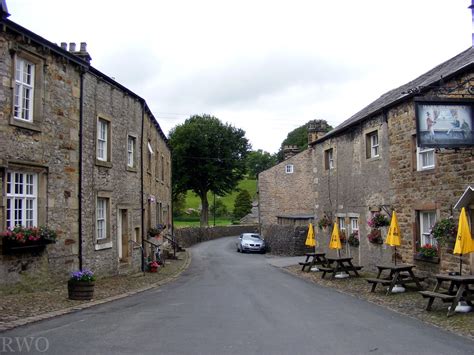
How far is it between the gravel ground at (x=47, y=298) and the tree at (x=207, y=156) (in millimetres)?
41072

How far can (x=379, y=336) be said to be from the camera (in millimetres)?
8469

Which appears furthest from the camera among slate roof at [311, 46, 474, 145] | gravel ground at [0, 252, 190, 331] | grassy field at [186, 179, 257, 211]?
grassy field at [186, 179, 257, 211]

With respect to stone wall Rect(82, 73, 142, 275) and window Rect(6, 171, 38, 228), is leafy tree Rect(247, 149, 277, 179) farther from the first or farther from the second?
window Rect(6, 171, 38, 228)

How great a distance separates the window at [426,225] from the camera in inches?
593

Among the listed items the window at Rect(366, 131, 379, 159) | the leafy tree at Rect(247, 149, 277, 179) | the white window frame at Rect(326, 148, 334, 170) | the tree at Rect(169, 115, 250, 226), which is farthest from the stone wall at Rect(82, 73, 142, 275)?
the leafy tree at Rect(247, 149, 277, 179)

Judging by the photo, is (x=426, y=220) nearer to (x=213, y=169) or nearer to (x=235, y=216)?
(x=213, y=169)

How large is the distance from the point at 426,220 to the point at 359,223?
5121mm

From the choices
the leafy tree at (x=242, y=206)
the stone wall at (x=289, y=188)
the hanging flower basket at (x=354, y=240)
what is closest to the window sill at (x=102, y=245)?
the hanging flower basket at (x=354, y=240)

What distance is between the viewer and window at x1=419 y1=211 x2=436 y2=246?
49.4 feet

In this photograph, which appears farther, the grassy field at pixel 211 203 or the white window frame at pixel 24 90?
the grassy field at pixel 211 203

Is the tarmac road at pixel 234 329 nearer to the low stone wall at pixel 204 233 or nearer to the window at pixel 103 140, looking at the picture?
the window at pixel 103 140

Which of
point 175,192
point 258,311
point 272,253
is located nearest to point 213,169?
point 175,192

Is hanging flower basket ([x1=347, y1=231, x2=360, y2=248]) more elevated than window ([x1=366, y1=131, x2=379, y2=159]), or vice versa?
window ([x1=366, y1=131, x2=379, y2=159])

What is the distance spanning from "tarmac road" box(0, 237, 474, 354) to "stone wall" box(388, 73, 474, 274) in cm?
340
